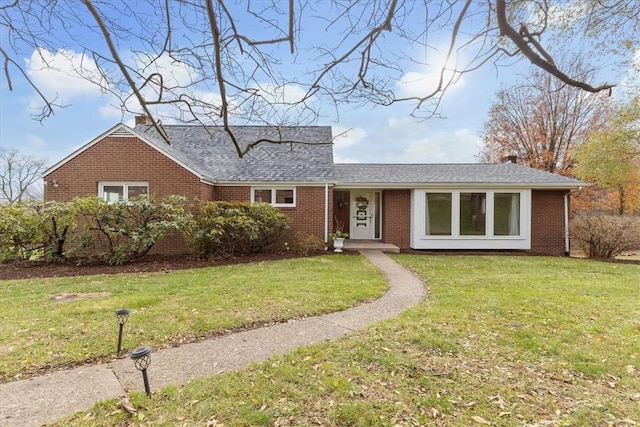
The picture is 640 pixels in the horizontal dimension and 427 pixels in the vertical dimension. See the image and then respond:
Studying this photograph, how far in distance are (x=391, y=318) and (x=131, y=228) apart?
816cm

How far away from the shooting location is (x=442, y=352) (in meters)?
3.96

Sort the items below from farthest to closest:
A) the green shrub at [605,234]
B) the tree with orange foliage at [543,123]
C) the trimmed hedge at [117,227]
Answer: the tree with orange foliage at [543,123]
the green shrub at [605,234]
the trimmed hedge at [117,227]

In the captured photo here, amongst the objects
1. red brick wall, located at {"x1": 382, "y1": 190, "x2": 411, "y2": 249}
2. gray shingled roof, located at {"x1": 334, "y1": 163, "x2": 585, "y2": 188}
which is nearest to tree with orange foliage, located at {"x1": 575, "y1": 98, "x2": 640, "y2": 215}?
gray shingled roof, located at {"x1": 334, "y1": 163, "x2": 585, "y2": 188}

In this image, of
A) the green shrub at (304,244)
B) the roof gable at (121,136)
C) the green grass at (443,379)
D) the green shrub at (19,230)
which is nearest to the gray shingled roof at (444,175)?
the green shrub at (304,244)

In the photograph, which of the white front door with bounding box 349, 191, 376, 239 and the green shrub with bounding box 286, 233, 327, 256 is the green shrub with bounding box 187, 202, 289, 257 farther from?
the white front door with bounding box 349, 191, 376, 239

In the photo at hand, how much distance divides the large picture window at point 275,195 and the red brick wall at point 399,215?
12.3ft

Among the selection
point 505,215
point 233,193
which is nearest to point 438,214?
point 505,215

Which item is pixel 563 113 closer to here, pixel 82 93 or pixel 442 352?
pixel 442 352

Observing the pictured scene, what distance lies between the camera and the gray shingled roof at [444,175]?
1262 cm

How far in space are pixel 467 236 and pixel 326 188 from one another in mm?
5544

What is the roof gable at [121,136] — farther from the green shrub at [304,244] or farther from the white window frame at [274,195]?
the green shrub at [304,244]

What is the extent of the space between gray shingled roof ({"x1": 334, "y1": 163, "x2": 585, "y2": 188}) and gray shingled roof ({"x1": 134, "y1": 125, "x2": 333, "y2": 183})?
1.13 metres

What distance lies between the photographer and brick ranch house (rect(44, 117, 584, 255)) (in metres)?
11.5

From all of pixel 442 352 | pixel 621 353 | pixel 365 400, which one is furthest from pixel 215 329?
pixel 621 353
